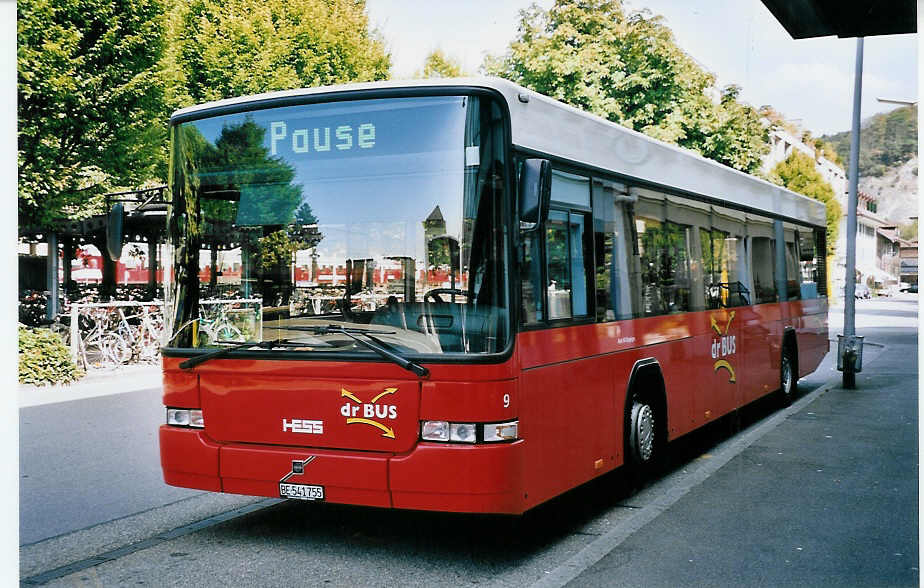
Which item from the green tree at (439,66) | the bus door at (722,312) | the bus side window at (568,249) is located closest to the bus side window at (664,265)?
the bus door at (722,312)

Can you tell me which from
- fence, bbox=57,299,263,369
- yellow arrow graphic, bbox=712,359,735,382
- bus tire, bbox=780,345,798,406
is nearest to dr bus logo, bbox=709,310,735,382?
yellow arrow graphic, bbox=712,359,735,382

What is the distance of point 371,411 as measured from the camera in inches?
228

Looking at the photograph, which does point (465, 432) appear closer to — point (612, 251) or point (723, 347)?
point (612, 251)

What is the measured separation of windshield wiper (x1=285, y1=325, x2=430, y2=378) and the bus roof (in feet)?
4.72

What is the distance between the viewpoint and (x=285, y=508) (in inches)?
298

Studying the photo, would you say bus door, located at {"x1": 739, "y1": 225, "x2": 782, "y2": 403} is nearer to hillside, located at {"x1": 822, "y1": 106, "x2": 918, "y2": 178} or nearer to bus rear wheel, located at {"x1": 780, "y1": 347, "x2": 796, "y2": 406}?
bus rear wheel, located at {"x1": 780, "y1": 347, "x2": 796, "y2": 406}

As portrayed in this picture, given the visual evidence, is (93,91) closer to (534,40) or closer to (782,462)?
(534,40)

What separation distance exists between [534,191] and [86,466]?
5.75m

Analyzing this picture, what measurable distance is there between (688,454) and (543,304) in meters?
4.48

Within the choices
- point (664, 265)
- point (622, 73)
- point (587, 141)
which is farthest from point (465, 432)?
point (622, 73)

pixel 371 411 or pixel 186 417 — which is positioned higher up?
pixel 371 411

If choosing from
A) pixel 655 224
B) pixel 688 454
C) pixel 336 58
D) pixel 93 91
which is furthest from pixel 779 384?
pixel 336 58

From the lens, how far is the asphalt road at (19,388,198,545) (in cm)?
745

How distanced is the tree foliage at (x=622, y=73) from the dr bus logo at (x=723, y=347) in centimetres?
1323
